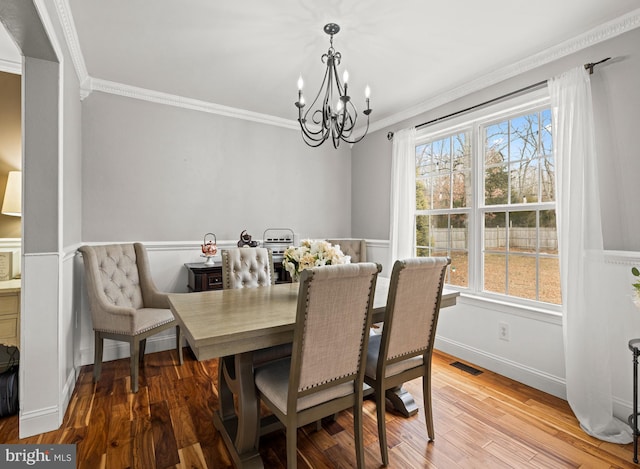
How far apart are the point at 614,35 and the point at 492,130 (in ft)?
3.22

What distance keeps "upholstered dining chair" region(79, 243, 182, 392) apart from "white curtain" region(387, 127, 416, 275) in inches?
92.3

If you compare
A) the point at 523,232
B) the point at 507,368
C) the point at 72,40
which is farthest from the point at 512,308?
the point at 72,40

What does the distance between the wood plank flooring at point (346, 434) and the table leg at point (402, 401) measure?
0.05 meters

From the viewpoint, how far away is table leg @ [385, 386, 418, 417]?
217 centimetres

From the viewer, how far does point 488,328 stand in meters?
2.90

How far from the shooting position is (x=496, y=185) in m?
2.97

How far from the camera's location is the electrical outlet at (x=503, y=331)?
2752mm

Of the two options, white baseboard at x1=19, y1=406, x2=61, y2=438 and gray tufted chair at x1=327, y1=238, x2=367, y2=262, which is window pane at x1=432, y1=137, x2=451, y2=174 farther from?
white baseboard at x1=19, y1=406, x2=61, y2=438

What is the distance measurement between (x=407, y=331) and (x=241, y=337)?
89cm

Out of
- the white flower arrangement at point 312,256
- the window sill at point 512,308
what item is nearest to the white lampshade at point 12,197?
the white flower arrangement at point 312,256

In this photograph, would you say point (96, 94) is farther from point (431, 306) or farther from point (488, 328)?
point (488, 328)

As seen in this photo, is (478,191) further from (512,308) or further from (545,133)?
(512,308)

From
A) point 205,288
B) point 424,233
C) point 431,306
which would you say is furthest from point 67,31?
point 424,233

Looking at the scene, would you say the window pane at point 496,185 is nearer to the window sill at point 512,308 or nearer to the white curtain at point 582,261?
the white curtain at point 582,261
